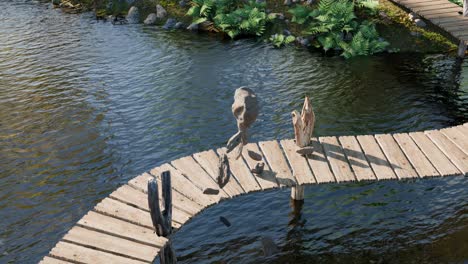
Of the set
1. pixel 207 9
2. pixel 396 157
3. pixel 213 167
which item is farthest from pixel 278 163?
pixel 207 9

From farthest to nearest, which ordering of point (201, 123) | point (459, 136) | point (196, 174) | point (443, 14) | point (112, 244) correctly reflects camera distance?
point (443, 14) < point (201, 123) < point (459, 136) < point (196, 174) < point (112, 244)

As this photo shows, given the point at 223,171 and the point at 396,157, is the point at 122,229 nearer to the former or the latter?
the point at 223,171

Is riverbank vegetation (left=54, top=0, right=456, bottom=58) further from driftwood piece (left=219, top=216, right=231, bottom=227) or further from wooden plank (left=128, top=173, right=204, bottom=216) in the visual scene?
wooden plank (left=128, top=173, right=204, bottom=216)

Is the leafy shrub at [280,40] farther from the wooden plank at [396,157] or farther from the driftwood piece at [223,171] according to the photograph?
the driftwood piece at [223,171]

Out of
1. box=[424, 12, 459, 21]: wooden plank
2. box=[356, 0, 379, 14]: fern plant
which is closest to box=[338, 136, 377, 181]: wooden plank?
box=[424, 12, 459, 21]: wooden plank

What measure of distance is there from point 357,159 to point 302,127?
1.69 m

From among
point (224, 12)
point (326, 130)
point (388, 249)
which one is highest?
point (224, 12)

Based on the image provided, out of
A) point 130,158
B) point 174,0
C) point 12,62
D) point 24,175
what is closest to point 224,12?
point 174,0

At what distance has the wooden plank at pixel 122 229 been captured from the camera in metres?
11.6

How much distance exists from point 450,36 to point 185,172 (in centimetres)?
1268

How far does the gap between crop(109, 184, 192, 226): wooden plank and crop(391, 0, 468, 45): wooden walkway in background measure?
13.3m

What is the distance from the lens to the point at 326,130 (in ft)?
58.2

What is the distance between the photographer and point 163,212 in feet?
36.8

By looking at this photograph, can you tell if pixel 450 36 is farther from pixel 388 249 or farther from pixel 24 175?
pixel 24 175
